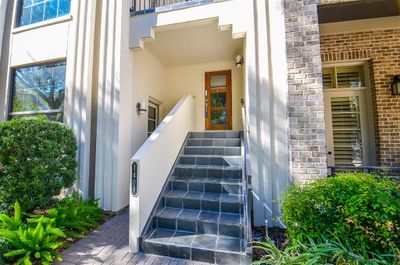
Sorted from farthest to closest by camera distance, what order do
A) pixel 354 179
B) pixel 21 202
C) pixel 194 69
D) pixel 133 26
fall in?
1. pixel 194 69
2. pixel 133 26
3. pixel 21 202
4. pixel 354 179

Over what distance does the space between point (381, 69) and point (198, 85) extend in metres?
4.50

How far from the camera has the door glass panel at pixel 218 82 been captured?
20.9 feet

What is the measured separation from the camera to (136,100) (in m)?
4.76

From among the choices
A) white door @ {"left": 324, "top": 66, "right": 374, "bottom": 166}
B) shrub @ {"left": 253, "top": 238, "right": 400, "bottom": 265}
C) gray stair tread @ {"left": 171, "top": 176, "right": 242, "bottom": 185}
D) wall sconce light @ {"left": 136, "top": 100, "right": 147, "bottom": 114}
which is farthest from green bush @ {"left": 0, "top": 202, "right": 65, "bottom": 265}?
white door @ {"left": 324, "top": 66, "right": 374, "bottom": 166}

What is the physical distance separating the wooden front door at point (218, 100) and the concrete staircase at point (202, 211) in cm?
185

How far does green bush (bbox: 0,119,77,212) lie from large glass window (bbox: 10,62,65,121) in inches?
48.2

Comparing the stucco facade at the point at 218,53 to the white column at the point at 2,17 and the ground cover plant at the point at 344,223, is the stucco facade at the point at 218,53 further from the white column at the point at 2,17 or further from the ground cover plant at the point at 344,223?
the ground cover plant at the point at 344,223

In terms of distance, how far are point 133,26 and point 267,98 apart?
3.28m

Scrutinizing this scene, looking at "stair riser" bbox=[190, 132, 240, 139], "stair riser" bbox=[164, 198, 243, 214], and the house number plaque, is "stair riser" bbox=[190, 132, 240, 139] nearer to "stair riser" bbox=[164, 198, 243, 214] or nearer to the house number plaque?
"stair riser" bbox=[164, 198, 243, 214]

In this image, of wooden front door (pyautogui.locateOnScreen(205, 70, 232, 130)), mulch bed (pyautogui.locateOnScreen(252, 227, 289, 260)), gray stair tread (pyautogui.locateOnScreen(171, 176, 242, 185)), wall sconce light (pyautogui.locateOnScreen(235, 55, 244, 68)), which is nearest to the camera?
mulch bed (pyautogui.locateOnScreen(252, 227, 289, 260))

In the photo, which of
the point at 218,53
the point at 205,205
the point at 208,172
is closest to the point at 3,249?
the point at 205,205

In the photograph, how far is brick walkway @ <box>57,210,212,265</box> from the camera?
2.38m

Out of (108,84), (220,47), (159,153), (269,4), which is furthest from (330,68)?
(108,84)

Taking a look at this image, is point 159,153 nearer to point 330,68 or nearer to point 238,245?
point 238,245
